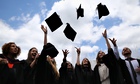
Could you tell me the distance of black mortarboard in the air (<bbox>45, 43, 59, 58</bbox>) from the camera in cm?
392

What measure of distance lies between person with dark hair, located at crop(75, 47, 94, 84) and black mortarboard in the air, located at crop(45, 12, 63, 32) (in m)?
0.92

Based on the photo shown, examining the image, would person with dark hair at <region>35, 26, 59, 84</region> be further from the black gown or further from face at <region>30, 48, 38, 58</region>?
the black gown

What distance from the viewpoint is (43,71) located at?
13.1ft

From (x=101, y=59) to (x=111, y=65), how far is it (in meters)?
0.32

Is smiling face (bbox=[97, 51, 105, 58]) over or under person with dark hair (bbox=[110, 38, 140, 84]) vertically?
over

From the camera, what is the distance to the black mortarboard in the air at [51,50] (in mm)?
3916

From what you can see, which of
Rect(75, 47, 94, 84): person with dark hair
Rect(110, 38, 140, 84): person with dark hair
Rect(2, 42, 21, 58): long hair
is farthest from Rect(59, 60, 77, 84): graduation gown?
Rect(2, 42, 21, 58): long hair

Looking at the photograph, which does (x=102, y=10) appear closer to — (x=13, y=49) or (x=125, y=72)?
(x=125, y=72)

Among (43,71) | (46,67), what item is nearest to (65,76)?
(46,67)

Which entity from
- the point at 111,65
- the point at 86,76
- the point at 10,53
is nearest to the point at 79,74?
the point at 86,76

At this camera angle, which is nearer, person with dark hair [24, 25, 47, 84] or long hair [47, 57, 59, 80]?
person with dark hair [24, 25, 47, 84]

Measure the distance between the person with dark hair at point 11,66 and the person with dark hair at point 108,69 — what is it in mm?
1890

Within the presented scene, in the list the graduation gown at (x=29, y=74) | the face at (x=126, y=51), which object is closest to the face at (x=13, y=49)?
the graduation gown at (x=29, y=74)

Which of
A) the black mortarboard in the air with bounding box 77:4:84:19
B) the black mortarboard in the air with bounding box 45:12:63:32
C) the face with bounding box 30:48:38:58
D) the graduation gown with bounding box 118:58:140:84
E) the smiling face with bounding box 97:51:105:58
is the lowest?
Answer: the graduation gown with bounding box 118:58:140:84
